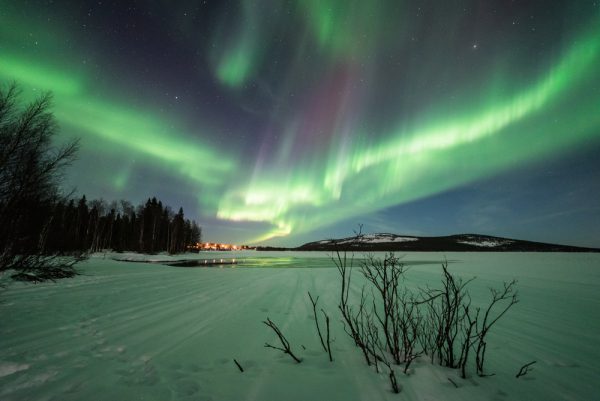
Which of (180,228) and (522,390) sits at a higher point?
(180,228)

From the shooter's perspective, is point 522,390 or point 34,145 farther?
point 34,145

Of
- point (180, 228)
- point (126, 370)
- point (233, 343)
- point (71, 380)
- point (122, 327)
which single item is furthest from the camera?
point (180, 228)

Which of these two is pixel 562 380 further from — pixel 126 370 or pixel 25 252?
pixel 25 252

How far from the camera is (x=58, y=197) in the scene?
876cm

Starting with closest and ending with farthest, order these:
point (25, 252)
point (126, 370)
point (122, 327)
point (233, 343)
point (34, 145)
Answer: point (126, 370), point (233, 343), point (122, 327), point (34, 145), point (25, 252)

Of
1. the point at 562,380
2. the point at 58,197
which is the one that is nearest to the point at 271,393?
the point at 562,380

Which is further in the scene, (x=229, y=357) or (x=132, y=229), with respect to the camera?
(x=132, y=229)

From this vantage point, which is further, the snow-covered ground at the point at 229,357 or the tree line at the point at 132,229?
the tree line at the point at 132,229

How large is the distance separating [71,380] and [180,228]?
234 ft

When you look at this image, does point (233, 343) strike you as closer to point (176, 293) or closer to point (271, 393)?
point (271, 393)

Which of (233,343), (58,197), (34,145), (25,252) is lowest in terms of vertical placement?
(233,343)

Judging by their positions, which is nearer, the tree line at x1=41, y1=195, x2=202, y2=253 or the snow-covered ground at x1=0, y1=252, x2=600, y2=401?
the snow-covered ground at x1=0, y1=252, x2=600, y2=401

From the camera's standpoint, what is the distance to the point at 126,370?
3279 mm

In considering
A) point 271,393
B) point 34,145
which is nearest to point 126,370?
point 271,393
